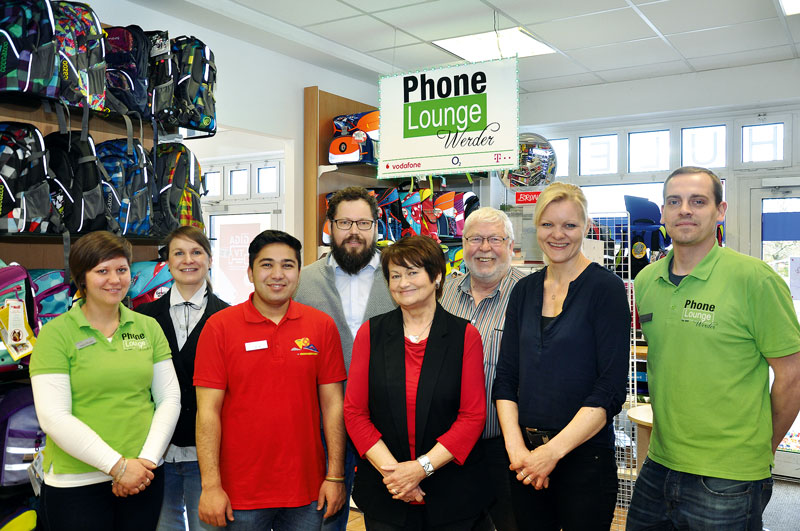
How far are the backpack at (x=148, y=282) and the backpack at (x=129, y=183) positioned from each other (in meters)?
0.18

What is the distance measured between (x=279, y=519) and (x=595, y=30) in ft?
14.4

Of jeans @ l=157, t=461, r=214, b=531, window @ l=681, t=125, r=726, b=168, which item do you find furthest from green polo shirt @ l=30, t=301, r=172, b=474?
window @ l=681, t=125, r=726, b=168

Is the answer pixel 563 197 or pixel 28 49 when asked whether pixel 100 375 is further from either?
pixel 563 197

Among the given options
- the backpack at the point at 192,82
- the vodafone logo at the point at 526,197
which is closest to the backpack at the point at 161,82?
the backpack at the point at 192,82

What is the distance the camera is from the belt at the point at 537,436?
199 centimetres

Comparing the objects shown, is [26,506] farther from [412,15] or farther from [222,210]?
[222,210]

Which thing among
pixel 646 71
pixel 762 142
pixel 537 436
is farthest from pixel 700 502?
pixel 762 142

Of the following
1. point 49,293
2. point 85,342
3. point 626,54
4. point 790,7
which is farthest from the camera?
point 626,54

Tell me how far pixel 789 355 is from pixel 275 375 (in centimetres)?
158

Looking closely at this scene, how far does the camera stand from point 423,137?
12.0 feet

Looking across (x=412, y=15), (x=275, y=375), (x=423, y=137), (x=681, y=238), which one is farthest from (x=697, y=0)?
(x=275, y=375)

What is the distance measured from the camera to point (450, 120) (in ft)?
11.6

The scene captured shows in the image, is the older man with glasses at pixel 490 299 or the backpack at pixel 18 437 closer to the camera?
the older man with glasses at pixel 490 299

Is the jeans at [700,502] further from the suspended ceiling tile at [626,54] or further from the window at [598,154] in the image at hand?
the window at [598,154]
